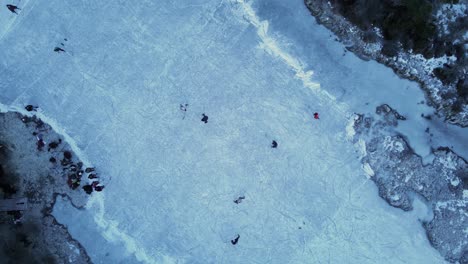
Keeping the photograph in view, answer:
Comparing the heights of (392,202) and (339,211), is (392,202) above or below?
above

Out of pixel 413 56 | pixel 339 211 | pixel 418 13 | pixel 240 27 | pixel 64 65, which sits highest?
pixel 418 13

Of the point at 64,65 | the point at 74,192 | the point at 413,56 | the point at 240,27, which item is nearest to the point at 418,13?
the point at 413,56

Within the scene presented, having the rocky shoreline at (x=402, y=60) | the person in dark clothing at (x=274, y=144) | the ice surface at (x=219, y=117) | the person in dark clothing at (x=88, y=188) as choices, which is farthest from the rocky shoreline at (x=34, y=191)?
the rocky shoreline at (x=402, y=60)

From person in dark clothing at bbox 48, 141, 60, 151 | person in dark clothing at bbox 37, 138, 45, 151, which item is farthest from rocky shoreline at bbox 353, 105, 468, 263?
person in dark clothing at bbox 37, 138, 45, 151

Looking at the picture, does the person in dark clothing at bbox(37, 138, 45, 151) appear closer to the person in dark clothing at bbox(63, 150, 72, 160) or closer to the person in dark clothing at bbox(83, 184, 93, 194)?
the person in dark clothing at bbox(63, 150, 72, 160)

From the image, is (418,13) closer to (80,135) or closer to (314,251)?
(314,251)

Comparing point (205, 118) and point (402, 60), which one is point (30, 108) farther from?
point (402, 60)

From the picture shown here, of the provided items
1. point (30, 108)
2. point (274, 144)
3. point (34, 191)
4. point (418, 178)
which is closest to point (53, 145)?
point (30, 108)

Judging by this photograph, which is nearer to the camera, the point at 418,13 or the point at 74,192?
the point at 418,13
